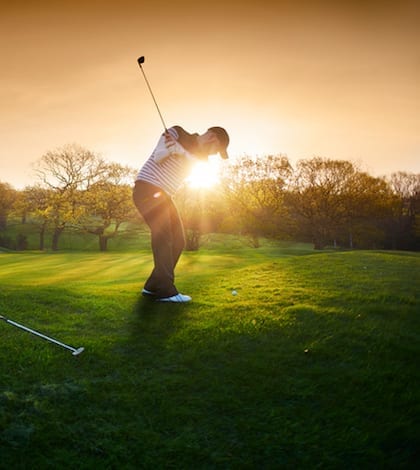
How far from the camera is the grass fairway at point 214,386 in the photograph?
259cm

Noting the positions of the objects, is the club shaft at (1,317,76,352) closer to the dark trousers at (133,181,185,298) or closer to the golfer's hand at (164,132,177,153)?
the dark trousers at (133,181,185,298)

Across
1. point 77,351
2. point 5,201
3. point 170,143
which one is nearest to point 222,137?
point 170,143

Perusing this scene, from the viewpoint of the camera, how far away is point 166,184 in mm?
6242

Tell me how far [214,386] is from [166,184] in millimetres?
3750

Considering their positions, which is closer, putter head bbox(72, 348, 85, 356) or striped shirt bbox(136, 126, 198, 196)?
putter head bbox(72, 348, 85, 356)

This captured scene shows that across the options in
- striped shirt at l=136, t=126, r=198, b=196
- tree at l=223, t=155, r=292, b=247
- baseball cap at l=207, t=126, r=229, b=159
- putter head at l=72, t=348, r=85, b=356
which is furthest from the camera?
tree at l=223, t=155, r=292, b=247

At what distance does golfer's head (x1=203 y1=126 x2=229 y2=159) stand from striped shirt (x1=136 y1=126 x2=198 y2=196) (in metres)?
0.23

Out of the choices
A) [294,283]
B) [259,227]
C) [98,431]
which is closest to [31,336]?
[98,431]

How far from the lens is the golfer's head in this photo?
616 centimetres

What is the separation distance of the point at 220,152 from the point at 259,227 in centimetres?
4054

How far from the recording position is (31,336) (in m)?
4.49

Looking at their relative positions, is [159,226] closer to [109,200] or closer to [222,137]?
[222,137]

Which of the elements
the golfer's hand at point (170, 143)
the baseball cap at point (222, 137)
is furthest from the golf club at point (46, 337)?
the baseball cap at point (222, 137)

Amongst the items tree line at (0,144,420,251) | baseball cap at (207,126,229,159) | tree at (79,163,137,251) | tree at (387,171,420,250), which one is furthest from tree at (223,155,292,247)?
baseball cap at (207,126,229,159)
